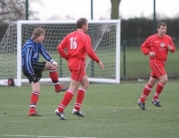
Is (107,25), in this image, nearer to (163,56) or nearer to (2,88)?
(2,88)

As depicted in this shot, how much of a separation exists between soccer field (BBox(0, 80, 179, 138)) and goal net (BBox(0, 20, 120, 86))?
8.45ft

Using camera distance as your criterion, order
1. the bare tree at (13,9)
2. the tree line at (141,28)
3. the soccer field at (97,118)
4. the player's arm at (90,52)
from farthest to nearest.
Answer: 1. the tree line at (141,28)
2. the bare tree at (13,9)
3. the player's arm at (90,52)
4. the soccer field at (97,118)

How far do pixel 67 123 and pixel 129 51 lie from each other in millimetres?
13588

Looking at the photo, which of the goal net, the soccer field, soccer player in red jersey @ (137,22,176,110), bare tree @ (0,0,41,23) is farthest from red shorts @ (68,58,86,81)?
bare tree @ (0,0,41,23)

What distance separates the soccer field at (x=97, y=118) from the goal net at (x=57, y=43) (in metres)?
2.58

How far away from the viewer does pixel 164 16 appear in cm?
2369

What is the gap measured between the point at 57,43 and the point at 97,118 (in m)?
10.5

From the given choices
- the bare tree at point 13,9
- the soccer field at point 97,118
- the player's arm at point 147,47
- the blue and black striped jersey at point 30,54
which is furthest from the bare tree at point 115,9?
the blue and black striped jersey at point 30,54

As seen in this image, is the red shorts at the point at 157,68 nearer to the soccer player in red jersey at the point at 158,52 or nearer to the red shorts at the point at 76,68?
the soccer player in red jersey at the point at 158,52

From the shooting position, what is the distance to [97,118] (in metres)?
11.4

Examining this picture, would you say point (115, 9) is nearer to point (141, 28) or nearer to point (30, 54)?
point (141, 28)

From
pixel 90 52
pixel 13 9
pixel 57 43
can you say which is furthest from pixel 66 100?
pixel 13 9

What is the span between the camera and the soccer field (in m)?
9.20

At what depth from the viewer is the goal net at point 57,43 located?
20.5 m
